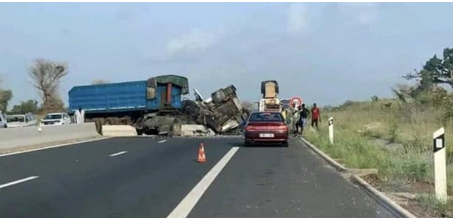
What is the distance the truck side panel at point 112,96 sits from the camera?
41.8 meters

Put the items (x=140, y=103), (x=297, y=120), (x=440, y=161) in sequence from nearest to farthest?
(x=440, y=161)
(x=297, y=120)
(x=140, y=103)

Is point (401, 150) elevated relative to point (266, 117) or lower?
lower

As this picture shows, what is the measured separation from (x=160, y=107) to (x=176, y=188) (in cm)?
2823

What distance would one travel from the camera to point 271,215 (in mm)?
9953

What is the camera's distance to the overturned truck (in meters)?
41.2

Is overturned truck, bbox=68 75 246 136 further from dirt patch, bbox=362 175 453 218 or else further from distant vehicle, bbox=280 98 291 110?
dirt patch, bbox=362 175 453 218

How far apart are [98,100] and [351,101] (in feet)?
182

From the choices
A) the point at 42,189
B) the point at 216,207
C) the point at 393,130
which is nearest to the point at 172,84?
the point at 393,130

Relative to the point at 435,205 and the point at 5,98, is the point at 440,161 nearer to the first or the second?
the point at 435,205

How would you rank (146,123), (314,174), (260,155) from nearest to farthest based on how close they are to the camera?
(314,174)
(260,155)
(146,123)

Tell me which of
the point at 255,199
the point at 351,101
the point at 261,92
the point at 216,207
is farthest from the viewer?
the point at 351,101

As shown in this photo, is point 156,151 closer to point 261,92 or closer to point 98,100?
point 98,100

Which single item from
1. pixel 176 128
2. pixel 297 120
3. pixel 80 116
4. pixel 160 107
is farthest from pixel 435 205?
pixel 80 116

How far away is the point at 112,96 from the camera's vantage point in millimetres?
42750
